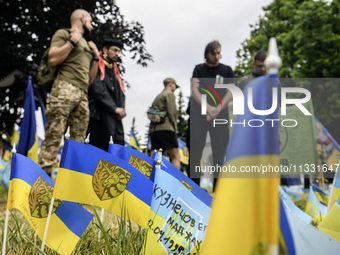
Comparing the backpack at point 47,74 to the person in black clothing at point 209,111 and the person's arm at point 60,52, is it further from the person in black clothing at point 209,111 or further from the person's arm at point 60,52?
the person in black clothing at point 209,111

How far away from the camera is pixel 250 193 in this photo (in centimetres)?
89

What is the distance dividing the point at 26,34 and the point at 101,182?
26.8 feet

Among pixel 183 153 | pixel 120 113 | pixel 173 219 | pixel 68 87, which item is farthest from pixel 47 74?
pixel 183 153

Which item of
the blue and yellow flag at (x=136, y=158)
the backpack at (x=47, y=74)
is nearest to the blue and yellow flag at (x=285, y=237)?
the blue and yellow flag at (x=136, y=158)

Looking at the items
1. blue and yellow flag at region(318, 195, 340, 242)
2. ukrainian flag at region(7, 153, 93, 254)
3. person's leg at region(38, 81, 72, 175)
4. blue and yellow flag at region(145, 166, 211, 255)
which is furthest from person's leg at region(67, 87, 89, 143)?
Result: blue and yellow flag at region(318, 195, 340, 242)

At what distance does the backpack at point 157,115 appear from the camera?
5016mm

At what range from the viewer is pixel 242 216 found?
888mm

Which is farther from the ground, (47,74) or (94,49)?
(94,49)

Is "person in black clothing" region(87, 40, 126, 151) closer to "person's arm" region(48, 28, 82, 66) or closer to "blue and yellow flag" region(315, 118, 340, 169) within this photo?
"person's arm" region(48, 28, 82, 66)

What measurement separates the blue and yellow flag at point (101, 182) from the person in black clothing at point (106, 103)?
2.14 m

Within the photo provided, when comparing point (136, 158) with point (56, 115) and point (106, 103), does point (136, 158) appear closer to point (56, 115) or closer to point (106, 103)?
point (56, 115)

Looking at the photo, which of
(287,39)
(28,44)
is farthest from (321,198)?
(287,39)

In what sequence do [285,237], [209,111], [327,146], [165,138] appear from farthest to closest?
[327,146] → [165,138] → [209,111] → [285,237]

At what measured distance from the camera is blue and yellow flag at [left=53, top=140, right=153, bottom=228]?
1.80 m
